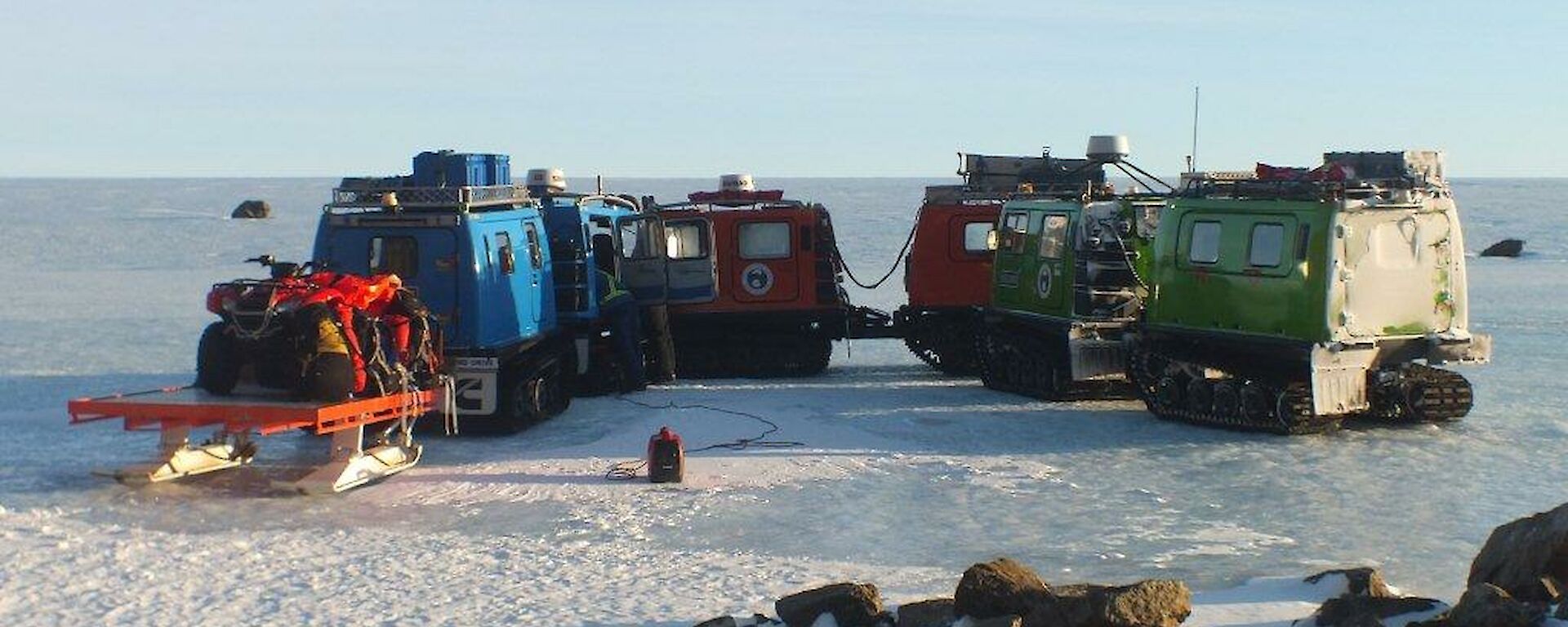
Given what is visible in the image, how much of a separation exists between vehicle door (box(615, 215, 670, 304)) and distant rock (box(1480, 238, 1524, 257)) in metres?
34.7

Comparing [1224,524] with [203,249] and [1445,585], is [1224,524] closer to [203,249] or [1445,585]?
[1445,585]

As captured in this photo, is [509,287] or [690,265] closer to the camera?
[509,287]

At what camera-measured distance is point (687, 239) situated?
21641mm

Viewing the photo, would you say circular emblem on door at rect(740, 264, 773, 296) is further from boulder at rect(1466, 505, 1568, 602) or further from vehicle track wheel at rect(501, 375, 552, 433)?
boulder at rect(1466, 505, 1568, 602)

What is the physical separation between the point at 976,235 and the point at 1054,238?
259cm

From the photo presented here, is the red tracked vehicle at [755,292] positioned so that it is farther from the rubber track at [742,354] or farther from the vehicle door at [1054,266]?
the vehicle door at [1054,266]

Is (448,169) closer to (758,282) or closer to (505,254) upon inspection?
(505,254)

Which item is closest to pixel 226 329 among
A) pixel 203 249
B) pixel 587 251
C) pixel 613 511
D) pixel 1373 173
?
pixel 613 511

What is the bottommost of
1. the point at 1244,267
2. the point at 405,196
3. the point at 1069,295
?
the point at 1069,295

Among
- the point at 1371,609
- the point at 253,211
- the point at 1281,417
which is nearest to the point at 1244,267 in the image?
the point at 1281,417

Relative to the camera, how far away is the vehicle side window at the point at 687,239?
21516 mm

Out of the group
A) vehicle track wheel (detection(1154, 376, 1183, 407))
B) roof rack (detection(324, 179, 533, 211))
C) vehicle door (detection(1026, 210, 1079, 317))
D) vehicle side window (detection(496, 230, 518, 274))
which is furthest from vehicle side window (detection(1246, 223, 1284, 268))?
roof rack (detection(324, 179, 533, 211))

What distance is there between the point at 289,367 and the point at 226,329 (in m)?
0.66

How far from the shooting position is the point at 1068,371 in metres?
19.1
